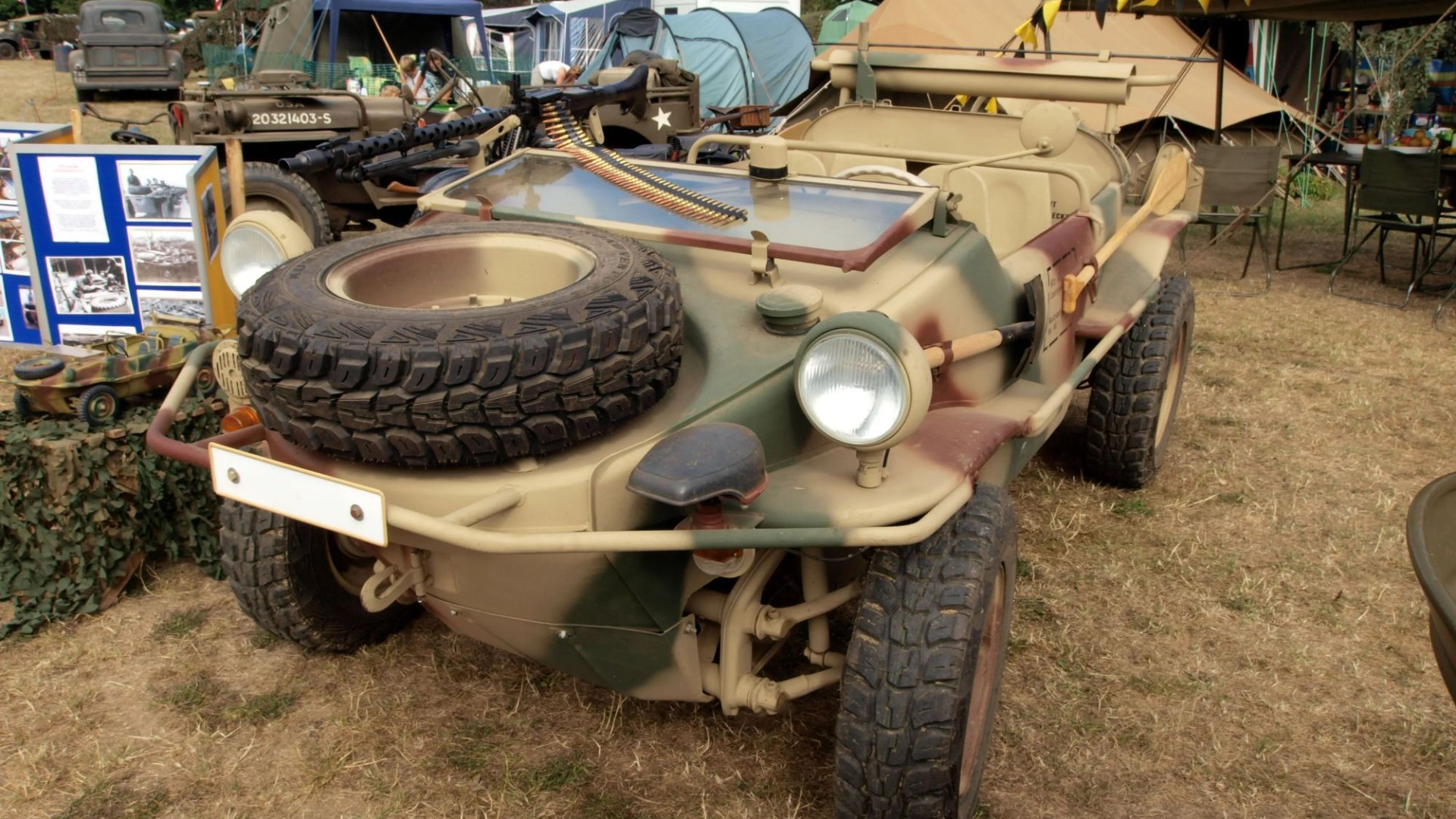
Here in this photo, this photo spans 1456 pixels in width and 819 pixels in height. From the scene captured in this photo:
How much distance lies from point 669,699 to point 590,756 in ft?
1.43

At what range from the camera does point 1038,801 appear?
2.74 metres

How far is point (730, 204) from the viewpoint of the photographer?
127 inches

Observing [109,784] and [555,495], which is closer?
[555,495]

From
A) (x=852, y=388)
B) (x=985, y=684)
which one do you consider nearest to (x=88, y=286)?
(x=852, y=388)

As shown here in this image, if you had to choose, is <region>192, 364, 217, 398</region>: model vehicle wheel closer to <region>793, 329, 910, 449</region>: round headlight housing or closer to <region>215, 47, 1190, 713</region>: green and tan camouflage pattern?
<region>215, 47, 1190, 713</region>: green and tan camouflage pattern

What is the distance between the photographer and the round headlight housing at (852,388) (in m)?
2.17

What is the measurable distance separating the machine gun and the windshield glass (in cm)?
63

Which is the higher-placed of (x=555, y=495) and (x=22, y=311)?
(x=555, y=495)

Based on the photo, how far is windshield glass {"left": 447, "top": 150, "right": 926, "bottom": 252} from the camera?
2982 millimetres

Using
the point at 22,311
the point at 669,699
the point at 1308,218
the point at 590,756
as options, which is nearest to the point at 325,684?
the point at 590,756

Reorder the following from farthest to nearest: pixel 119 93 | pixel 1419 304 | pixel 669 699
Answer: pixel 119 93 < pixel 1419 304 < pixel 669 699

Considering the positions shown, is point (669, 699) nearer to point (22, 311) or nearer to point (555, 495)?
point (555, 495)

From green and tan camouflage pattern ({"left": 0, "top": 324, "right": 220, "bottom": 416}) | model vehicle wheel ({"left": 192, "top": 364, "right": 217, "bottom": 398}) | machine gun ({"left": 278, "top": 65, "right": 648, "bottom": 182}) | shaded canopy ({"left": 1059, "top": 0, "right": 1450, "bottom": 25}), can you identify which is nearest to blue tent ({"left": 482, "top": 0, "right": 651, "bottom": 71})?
shaded canopy ({"left": 1059, "top": 0, "right": 1450, "bottom": 25})

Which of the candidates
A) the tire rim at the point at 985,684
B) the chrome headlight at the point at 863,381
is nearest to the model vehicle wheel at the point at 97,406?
the chrome headlight at the point at 863,381
